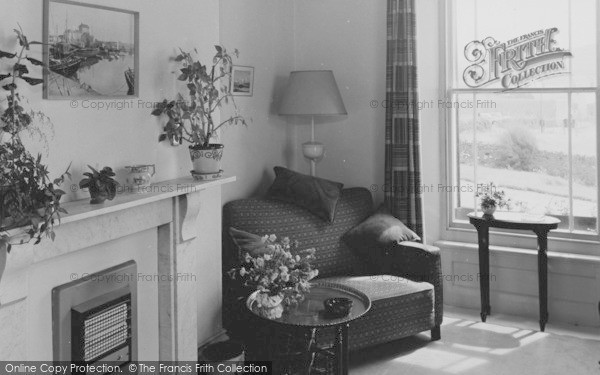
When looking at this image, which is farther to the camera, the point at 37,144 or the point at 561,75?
the point at 561,75

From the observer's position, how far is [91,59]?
2.79 m

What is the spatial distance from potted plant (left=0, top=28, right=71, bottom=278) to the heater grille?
553 mm

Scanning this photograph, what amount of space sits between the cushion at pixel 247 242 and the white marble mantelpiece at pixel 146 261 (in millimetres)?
170

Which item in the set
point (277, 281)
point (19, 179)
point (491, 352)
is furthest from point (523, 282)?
point (19, 179)

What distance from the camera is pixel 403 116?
4980 millimetres

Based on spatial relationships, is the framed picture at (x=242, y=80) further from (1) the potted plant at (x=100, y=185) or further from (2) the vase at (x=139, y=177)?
(1) the potted plant at (x=100, y=185)

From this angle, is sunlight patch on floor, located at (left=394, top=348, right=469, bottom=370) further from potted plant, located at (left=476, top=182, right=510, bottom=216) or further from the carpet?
potted plant, located at (left=476, top=182, right=510, bottom=216)

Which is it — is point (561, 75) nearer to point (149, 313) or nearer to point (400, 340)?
point (400, 340)

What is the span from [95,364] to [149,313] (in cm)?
52

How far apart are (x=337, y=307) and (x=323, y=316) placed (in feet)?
0.30

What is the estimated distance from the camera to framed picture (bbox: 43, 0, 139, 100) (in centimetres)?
259

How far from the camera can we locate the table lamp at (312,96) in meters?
4.89

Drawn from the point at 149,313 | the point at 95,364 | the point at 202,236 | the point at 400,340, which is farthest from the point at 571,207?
the point at 95,364

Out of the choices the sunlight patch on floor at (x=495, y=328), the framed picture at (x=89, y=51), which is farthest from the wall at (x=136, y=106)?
the sunlight patch on floor at (x=495, y=328)
